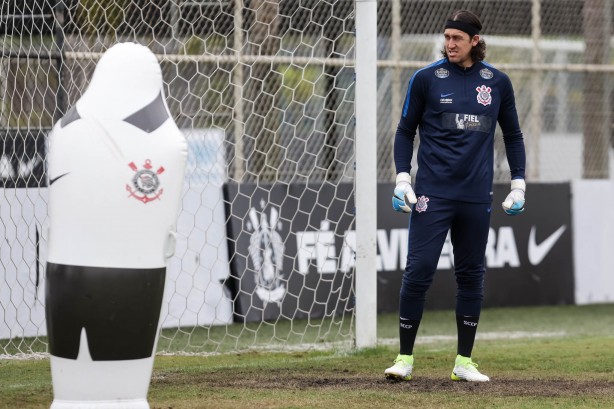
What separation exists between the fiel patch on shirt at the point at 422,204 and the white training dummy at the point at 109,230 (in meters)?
2.01

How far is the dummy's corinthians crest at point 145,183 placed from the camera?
452cm

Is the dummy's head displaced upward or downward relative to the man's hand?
upward

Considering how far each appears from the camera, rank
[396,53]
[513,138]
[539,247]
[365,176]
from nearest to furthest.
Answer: [513,138] < [365,176] < [396,53] < [539,247]

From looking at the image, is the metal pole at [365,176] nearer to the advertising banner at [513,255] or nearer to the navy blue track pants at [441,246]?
the navy blue track pants at [441,246]

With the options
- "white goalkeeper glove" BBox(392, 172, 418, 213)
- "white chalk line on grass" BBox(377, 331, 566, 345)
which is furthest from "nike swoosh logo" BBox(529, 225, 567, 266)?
"white goalkeeper glove" BBox(392, 172, 418, 213)

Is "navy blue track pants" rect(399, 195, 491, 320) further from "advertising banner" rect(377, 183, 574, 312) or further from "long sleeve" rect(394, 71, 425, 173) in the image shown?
"advertising banner" rect(377, 183, 574, 312)

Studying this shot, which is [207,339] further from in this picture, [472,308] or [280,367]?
[472,308]

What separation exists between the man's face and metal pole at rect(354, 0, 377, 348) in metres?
1.43

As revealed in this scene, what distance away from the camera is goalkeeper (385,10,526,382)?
249 inches

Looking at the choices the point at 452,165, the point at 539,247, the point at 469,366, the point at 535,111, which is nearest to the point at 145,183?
the point at 452,165

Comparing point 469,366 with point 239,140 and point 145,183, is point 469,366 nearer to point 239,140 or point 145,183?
point 145,183

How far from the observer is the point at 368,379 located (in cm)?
641

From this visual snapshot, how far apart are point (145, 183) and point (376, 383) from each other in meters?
2.24

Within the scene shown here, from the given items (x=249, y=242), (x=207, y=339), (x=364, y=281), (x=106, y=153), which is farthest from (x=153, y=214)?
(x=249, y=242)
